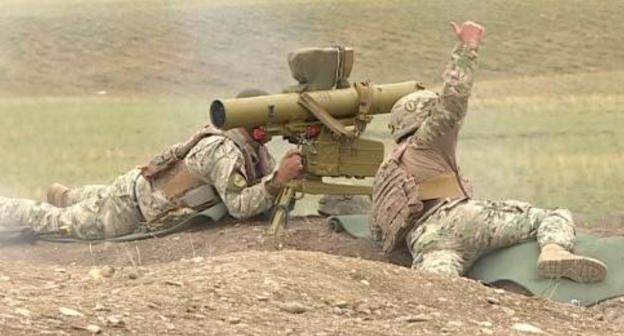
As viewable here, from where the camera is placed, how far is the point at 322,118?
8664 millimetres

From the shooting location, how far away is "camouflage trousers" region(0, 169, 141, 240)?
9.24 meters

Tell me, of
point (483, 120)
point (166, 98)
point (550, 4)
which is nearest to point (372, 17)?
point (550, 4)

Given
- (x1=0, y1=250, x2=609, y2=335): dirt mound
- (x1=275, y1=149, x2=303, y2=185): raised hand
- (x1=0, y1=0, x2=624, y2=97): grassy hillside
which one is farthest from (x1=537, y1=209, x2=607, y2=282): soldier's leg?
(x1=0, y1=0, x2=624, y2=97): grassy hillside

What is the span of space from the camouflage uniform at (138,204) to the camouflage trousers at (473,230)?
4.26 ft

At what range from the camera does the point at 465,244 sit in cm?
769

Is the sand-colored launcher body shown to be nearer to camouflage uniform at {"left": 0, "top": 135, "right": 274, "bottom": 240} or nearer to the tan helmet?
camouflage uniform at {"left": 0, "top": 135, "right": 274, "bottom": 240}

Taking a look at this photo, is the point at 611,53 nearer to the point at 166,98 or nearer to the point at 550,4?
the point at 550,4

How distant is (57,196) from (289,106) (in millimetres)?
2082

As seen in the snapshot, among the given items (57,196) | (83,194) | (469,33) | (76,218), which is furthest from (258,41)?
(469,33)

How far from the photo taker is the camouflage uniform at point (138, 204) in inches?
344

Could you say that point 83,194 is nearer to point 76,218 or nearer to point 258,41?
point 76,218

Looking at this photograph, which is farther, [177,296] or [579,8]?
[579,8]

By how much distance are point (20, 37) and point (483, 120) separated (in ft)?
27.6

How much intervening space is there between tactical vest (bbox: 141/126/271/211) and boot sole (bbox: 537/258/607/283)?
7.26 ft
